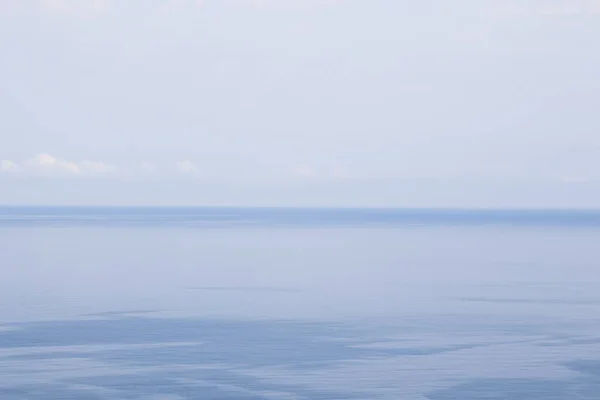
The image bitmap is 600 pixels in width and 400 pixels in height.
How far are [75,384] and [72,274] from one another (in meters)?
30.9

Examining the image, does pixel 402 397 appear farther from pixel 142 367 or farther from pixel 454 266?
pixel 454 266

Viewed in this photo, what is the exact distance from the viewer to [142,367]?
25.1 m

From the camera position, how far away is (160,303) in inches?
1556

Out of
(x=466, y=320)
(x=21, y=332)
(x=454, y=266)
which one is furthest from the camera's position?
(x=454, y=266)

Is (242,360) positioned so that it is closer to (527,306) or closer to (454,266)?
(527,306)

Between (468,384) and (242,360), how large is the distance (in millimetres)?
6556

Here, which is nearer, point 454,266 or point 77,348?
point 77,348

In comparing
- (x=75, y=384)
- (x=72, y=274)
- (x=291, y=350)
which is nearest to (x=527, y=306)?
(x=291, y=350)

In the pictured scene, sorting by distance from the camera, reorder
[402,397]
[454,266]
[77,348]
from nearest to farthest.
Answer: [402,397] → [77,348] → [454,266]

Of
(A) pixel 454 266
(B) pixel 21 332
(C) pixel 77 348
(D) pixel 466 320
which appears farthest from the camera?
(A) pixel 454 266

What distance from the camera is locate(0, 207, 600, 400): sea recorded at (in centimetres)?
2316

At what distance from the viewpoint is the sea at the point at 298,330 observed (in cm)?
2316

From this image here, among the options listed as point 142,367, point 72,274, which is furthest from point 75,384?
point 72,274

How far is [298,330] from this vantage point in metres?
32.2
